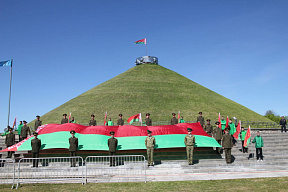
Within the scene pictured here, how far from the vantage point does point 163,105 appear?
47.5 m

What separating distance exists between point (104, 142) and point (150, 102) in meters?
33.5

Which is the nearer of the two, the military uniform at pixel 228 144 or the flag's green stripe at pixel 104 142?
the military uniform at pixel 228 144

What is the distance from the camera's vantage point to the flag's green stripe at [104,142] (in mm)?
15062

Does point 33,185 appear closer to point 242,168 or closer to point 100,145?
point 100,145

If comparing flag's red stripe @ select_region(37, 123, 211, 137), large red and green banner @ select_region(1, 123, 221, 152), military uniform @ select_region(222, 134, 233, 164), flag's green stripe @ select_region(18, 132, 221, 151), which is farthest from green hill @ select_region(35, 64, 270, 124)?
military uniform @ select_region(222, 134, 233, 164)

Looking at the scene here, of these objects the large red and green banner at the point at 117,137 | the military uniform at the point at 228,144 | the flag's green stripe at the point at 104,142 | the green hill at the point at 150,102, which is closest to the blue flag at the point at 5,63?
the green hill at the point at 150,102

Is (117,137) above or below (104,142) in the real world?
above

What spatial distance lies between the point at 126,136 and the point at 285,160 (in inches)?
385

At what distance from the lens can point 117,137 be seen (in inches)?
623

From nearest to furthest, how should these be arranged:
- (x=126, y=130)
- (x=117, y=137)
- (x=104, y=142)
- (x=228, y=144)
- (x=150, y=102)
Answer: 1. (x=228, y=144)
2. (x=104, y=142)
3. (x=117, y=137)
4. (x=126, y=130)
5. (x=150, y=102)

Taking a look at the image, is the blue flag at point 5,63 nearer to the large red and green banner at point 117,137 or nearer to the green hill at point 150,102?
the green hill at point 150,102

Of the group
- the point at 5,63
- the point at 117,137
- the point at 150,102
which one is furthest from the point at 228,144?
the point at 150,102

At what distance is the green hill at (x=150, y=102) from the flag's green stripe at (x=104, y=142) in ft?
78.6

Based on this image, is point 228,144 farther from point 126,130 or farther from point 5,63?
point 5,63
